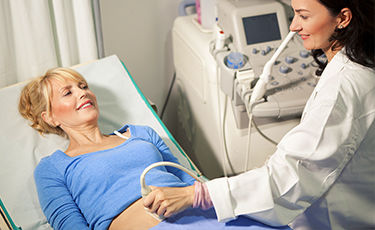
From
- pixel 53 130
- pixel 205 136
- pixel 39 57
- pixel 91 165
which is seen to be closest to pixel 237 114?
pixel 205 136

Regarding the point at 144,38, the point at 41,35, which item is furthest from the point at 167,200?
the point at 144,38

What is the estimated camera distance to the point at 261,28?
176 centimetres

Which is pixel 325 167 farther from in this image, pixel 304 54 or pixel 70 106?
pixel 70 106

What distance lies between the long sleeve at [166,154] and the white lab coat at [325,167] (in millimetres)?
474

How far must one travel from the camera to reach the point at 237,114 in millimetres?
1700

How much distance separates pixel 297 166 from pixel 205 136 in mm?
1086

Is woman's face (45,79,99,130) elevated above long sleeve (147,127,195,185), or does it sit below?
above

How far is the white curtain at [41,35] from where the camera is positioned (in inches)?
66.4

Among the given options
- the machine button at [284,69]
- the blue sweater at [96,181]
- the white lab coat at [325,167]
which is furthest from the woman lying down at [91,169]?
the machine button at [284,69]

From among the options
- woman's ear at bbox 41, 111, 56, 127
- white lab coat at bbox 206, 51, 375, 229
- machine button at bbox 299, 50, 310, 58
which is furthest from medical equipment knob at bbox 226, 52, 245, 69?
woman's ear at bbox 41, 111, 56, 127

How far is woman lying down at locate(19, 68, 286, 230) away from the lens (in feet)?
4.30

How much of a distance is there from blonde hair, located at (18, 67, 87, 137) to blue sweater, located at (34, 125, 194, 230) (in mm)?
208

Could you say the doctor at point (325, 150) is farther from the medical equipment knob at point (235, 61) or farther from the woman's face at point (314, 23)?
the medical equipment knob at point (235, 61)

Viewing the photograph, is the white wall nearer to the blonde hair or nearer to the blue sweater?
the blonde hair
